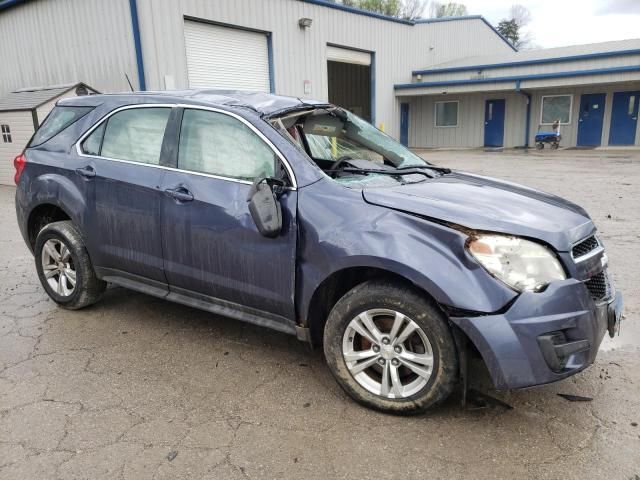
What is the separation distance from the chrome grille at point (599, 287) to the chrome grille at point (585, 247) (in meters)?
0.14


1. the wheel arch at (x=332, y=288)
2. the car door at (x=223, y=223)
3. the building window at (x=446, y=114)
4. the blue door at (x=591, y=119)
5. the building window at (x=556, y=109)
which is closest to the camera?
the wheel arch at (x=332, y=288)

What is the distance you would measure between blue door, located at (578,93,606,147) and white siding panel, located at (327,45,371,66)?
10.4 metres

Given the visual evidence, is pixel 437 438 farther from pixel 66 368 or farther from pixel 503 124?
pixel 503 124

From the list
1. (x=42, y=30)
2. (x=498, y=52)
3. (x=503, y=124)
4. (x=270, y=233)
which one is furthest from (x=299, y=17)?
(x=498, y=52)

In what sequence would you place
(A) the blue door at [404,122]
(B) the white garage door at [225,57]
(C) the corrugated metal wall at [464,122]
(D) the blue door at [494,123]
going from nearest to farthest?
1. (B) the white garage door at [225,57]
2. (C) the corrugated metal wall at [464,122]
3. (D) the blue door at [494,123]
4. (A) the blue door at [404,122]

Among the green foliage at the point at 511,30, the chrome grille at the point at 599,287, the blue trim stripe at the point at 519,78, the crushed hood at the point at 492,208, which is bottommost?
the chrome grille at the point at 599,287

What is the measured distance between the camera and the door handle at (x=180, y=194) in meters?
3.38

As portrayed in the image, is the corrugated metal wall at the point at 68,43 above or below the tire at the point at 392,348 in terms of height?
above

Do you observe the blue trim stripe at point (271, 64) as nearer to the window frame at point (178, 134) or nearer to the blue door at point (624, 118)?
the window frame at point (178, 134)

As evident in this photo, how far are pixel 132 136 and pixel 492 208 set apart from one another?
2700mm

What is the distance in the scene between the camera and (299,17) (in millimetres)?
16969

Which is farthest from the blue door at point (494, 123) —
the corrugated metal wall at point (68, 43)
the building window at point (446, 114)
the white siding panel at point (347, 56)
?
the corrugated metal wall at point (68, 43)

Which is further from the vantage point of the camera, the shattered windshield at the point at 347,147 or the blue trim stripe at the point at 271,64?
the blue trim stripe at the point at 271,64

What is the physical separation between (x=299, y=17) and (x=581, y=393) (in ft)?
53.9
